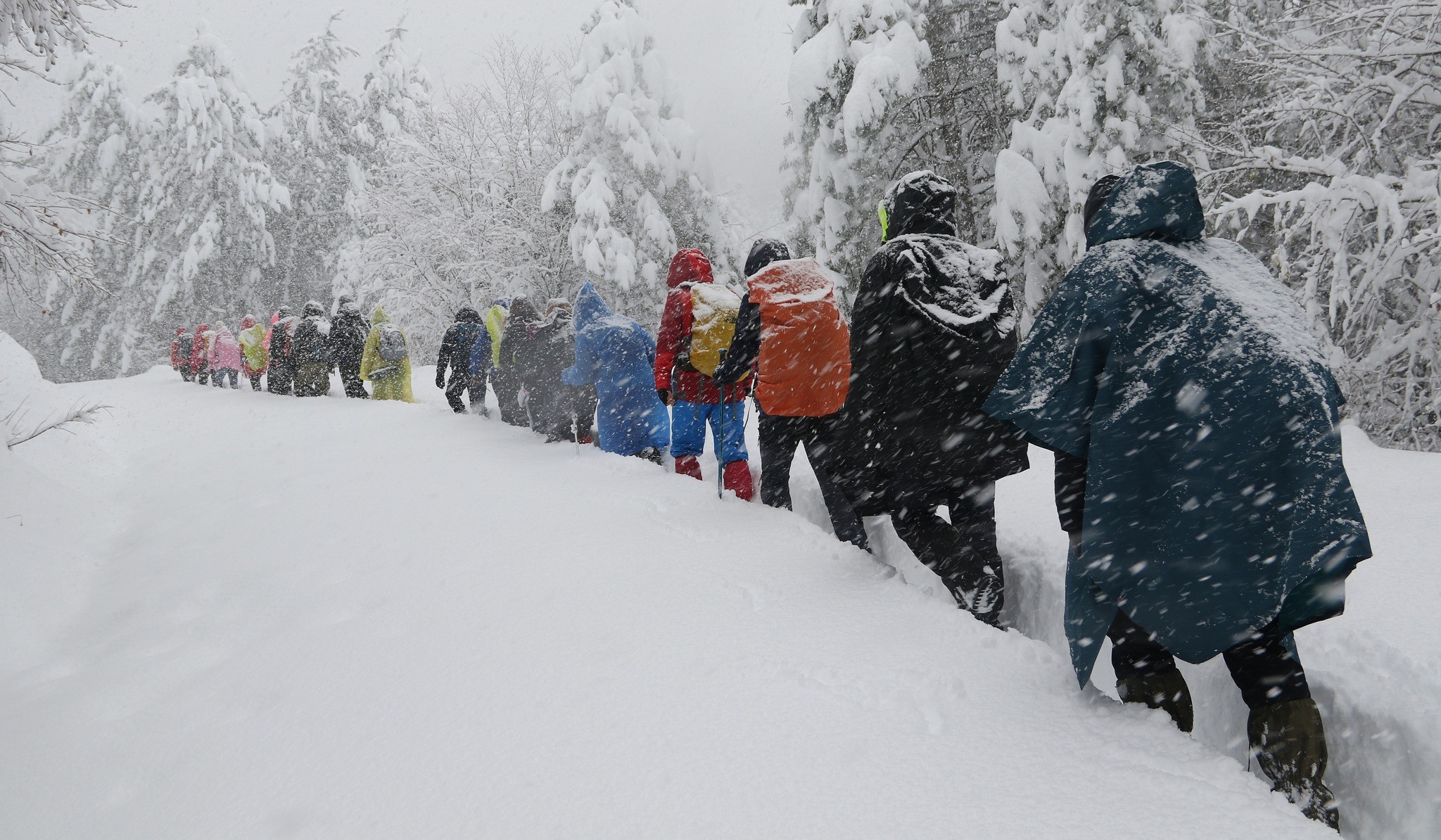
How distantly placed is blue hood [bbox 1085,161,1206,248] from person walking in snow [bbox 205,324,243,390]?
22.7 m

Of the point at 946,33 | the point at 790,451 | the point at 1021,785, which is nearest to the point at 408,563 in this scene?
the point at 790,451

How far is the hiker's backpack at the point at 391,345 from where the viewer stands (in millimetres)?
12930

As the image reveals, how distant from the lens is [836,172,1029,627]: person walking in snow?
350cm

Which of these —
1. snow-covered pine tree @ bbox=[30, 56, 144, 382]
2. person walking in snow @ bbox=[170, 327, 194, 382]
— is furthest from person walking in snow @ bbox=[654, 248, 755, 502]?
snow-covered pine tree @ bbox=[30, 56, 144, 382]

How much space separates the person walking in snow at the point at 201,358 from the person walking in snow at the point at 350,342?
1017cm

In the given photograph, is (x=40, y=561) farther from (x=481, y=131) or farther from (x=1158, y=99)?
(x=481, y=131)

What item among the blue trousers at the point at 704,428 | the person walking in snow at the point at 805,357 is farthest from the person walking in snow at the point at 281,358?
the person walking in snow at the point at 805,357

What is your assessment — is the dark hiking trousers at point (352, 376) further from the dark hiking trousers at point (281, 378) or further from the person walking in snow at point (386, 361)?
the dark hiking trousers at point (281, 378)

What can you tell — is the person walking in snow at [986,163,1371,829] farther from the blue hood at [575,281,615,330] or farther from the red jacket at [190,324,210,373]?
the red jacket at [190,324,210,373]

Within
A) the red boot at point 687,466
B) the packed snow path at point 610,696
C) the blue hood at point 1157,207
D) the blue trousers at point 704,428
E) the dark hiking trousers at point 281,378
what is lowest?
the packed snow path at point 610,696

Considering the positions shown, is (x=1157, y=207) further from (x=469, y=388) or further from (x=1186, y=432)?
(x=469, y=388)

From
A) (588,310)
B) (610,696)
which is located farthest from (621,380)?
(610,696)

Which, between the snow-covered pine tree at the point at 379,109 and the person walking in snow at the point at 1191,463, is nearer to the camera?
the person walking in snow at the point at 1191,463

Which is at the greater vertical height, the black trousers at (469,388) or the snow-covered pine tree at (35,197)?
the snow-covered pine tree at (35,197)
